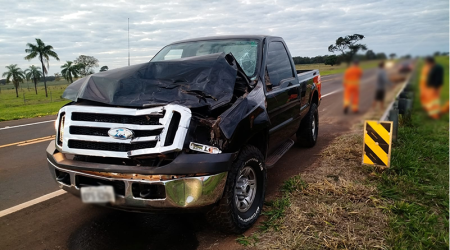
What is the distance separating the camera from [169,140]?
2.72 meters

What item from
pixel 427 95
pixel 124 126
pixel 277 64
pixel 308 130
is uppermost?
pixel 277 64

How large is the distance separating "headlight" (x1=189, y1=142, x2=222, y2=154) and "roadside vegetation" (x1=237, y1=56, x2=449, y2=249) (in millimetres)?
920

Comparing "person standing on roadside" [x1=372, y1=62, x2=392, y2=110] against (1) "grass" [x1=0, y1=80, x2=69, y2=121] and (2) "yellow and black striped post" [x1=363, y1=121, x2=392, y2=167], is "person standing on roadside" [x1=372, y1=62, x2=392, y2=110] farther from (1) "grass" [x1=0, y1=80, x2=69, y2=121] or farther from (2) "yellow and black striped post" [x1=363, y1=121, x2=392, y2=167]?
(1) "grass" [x1=0, y1=80, x2=69, y2=121]

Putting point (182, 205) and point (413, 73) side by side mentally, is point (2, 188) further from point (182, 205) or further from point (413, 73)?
point (413, 73)

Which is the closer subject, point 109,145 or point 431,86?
point 431,86

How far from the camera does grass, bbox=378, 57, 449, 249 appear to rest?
9.68 feet

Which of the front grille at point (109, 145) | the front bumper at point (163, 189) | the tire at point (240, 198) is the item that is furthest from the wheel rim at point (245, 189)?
the front grille at point (109, 145)

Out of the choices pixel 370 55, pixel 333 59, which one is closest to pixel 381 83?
pixel 370 55

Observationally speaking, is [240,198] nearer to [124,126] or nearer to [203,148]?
[203,148]

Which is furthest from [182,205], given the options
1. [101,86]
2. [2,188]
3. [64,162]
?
[2,188]

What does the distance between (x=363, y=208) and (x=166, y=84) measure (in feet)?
7.95

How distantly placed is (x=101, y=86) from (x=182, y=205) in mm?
1350

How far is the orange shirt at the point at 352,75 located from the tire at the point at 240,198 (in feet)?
7.10

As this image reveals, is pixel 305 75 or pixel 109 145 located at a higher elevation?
pixel 305 75
